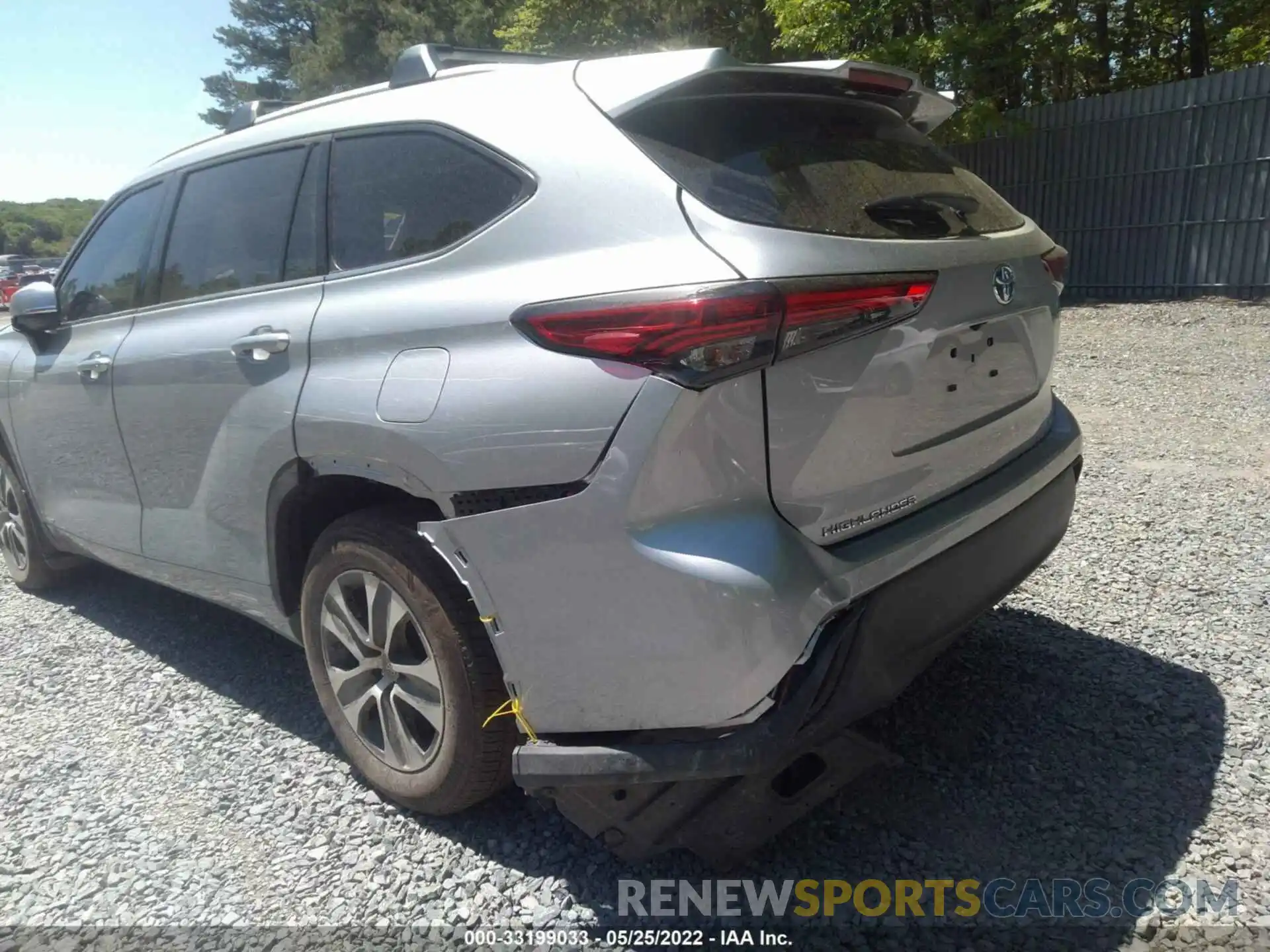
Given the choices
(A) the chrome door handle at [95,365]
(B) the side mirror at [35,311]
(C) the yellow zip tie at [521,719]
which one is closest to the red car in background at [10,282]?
(B) the side mirror at [35,311]

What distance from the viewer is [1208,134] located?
38.2 feet

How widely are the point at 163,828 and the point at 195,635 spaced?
1503mm

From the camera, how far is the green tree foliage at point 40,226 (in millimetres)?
72938

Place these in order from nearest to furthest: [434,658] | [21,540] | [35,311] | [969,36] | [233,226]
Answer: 1. [434,658]
2. [233,226]
3. [35,311]
4. [21,540]
5. [969,36]

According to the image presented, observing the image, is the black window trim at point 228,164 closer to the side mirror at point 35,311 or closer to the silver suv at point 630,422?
the silver suv at point 630,422

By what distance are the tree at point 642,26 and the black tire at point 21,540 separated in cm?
1392

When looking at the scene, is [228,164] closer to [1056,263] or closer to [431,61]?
[431,61]

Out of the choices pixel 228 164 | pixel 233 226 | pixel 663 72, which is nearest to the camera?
pixel 663 72

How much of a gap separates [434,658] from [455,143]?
130 centimetres

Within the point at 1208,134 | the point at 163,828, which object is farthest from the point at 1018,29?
the point at 163,828

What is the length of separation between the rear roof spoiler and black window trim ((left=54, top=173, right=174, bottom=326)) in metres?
1.99

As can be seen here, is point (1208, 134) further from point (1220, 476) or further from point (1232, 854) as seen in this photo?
point (1232, 854)

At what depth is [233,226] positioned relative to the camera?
3141 mm

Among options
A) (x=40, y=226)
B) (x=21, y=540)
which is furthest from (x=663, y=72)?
(x=40, y=226)
